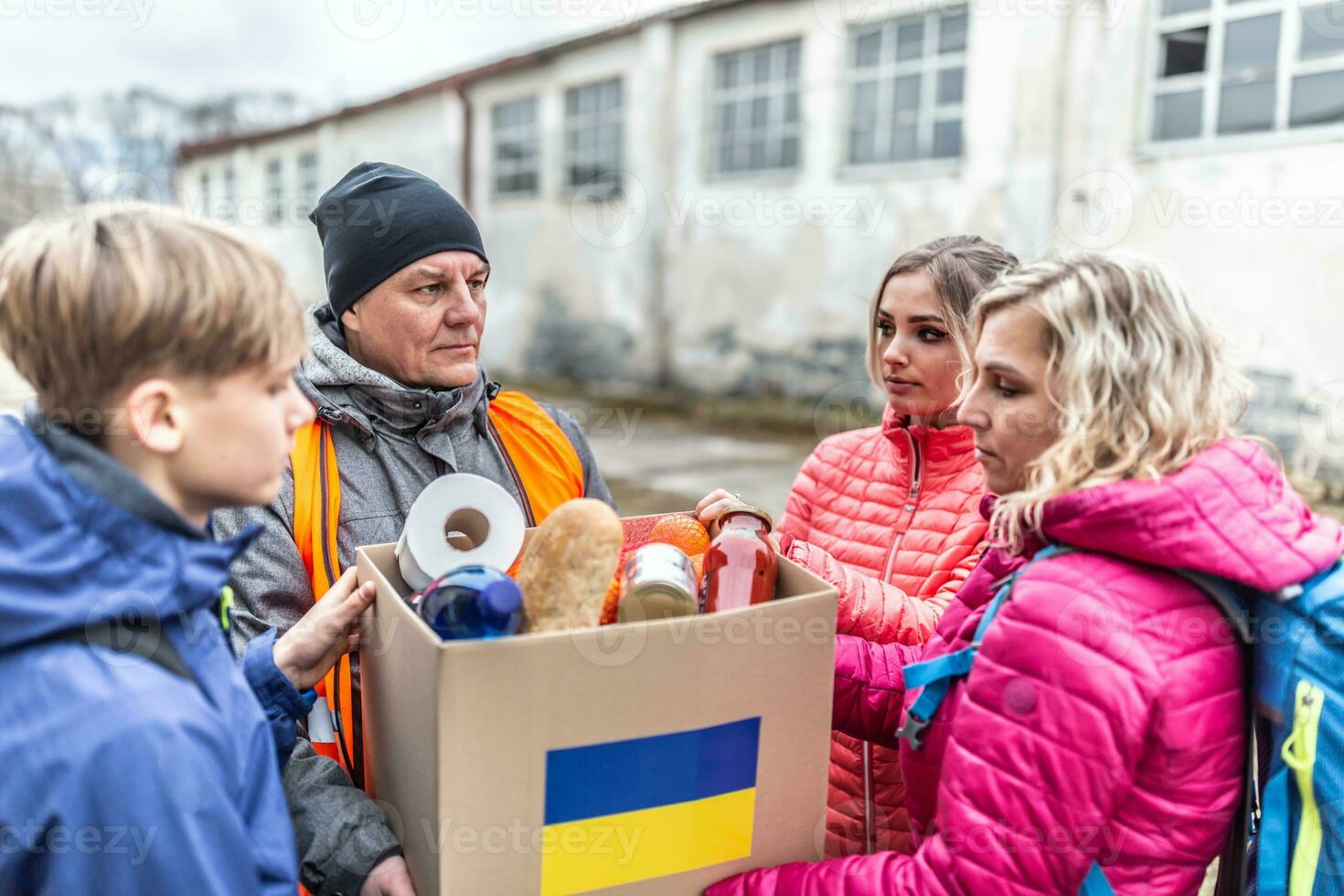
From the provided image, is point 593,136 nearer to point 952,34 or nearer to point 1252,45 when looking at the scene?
point 952,34

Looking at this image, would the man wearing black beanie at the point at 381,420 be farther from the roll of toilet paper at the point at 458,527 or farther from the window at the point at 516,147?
the window at the point at 516,147

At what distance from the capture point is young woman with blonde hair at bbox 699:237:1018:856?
5.79ft

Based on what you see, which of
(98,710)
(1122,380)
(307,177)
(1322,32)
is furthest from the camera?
(307,177)

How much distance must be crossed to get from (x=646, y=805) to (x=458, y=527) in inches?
22.0

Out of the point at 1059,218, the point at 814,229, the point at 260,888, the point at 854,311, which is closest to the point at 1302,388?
the point at 1059,218

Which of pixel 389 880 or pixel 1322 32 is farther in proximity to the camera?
pixel 1322 32

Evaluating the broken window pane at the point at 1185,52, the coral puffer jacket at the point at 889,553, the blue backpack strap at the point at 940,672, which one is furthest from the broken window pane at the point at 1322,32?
the blue backpack strap at the point at 940,672

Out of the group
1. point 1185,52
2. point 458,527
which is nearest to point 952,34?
point 1185,52

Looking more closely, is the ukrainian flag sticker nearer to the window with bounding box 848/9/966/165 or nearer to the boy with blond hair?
the boy with blond hair

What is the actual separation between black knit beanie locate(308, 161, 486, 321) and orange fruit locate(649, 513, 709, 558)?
2.49 ft

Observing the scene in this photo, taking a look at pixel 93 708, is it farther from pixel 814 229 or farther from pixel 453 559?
pixel 814 229

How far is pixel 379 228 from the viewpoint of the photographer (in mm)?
1919

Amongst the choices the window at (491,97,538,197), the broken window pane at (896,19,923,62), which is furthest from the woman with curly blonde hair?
the window at (491,97,538,197)

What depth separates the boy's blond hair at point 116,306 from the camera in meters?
1.04
